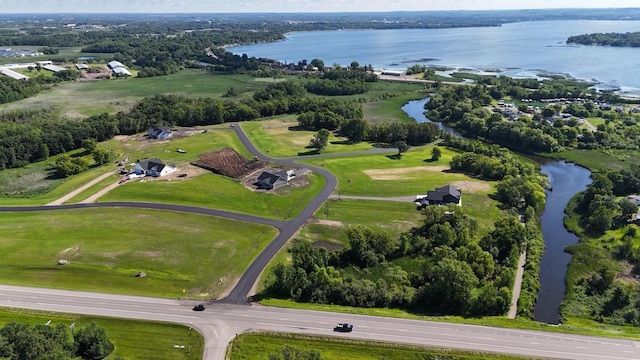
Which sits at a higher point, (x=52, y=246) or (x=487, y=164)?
(x=487, y=164)

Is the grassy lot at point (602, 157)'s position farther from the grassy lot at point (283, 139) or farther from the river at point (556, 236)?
the grassy lot at point (283, 139)

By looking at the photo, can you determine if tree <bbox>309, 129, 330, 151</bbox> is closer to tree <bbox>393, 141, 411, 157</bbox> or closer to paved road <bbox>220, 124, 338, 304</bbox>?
paved road <bbox>220, 124, 338, 304</bbox>

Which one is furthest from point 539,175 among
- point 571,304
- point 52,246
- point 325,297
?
point 52,246

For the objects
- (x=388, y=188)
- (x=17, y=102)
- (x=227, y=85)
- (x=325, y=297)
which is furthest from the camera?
(x=227, y=85)

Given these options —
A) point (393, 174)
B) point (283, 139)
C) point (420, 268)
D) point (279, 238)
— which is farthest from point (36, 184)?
point (420, 268)

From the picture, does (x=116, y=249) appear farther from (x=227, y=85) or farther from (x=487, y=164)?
(x=227, y=85)

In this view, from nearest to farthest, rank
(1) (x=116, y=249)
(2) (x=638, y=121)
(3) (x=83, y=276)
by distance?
(3) (x=83, y=276) < (1) (x=116, y=249) < (2) (x=638, y=121)

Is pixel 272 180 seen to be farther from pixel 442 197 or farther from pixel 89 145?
pixel 89 145
